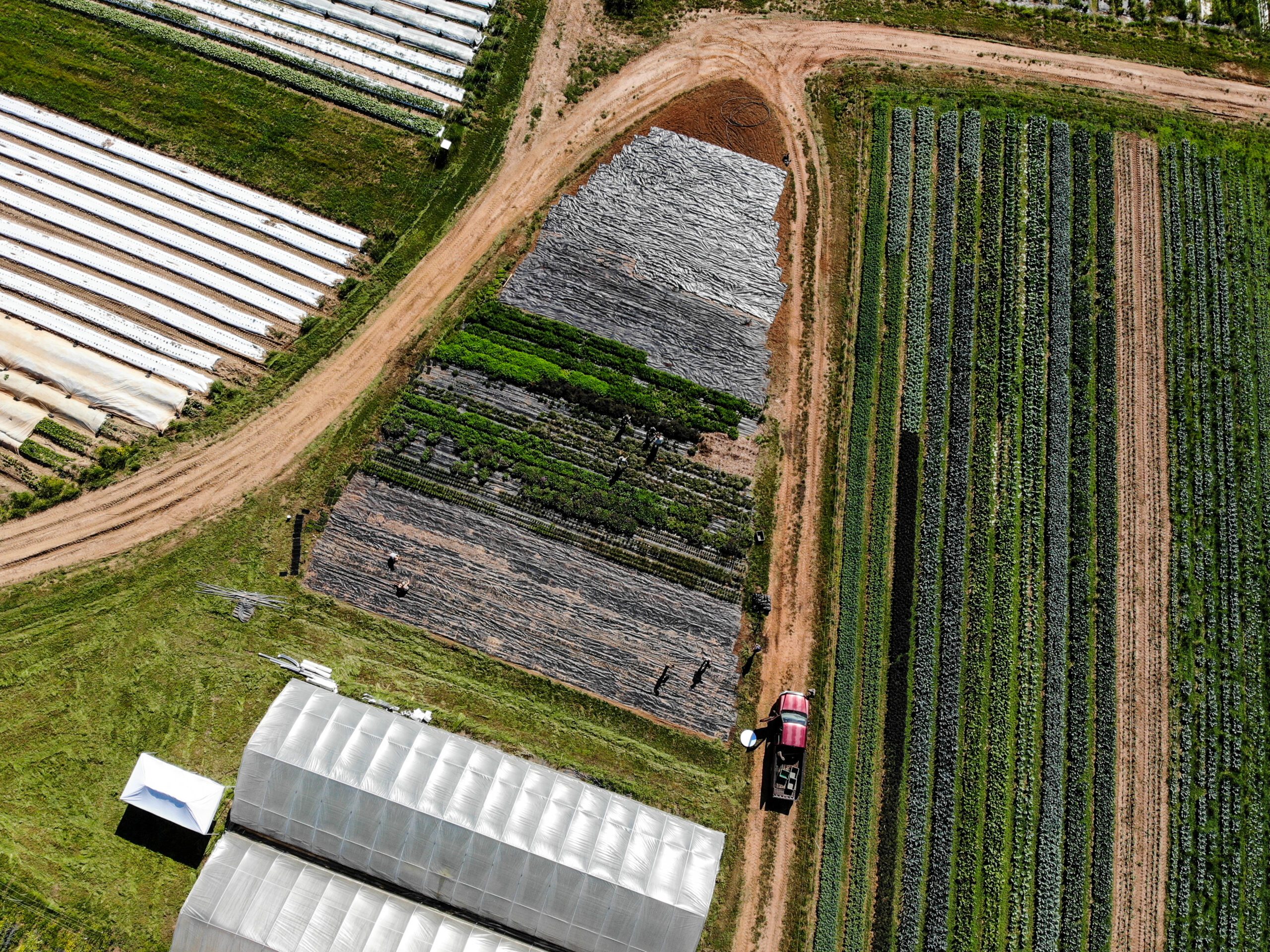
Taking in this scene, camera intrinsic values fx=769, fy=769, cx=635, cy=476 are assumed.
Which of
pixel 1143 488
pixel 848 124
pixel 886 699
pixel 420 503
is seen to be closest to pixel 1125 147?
pixel 848 124

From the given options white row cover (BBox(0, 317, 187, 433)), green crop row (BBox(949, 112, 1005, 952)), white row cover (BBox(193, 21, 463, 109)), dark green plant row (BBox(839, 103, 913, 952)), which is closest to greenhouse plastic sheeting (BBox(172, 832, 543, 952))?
dark green plant row (BBox(839, 103, 913, 952))

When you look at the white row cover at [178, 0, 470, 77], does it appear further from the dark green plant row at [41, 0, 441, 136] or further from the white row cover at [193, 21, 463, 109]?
the dark green plant row at [41, 0, 441, 136]

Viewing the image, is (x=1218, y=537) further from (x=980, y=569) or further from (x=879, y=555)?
(x=879, y=555)

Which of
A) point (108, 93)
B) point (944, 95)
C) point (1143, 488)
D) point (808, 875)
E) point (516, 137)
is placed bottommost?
point (808, 875)

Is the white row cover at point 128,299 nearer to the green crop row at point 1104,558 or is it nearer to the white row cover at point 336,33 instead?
the white row cover at point 336,33

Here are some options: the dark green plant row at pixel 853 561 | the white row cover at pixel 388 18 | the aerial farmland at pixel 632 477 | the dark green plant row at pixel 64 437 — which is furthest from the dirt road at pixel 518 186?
the dark green plant row at pixel 853 561

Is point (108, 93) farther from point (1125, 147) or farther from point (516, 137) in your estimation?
point (1125, 147)

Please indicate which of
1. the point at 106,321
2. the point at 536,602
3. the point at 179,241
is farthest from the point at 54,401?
the point at 536,602
